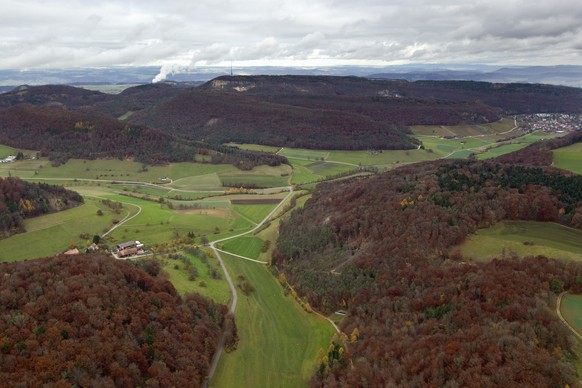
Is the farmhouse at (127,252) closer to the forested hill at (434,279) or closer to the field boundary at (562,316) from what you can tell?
the forested hill at (434,279)

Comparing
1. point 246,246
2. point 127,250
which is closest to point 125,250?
point 127,250

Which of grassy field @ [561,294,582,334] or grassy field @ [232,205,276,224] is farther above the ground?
grassy field @ [561,294,582,334]

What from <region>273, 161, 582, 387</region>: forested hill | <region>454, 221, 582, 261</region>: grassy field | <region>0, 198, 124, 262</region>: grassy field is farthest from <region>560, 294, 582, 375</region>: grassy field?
<region>0, 198, 124, 262</region>: grassy field

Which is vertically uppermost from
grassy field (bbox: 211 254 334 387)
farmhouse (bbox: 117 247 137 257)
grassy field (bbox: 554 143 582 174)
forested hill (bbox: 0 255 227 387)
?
grassy field (bbox: 554 143 582 174)

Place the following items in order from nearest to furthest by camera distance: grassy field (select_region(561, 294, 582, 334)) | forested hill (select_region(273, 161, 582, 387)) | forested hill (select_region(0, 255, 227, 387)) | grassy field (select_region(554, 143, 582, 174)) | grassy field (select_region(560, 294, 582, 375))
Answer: forested hill (select_region(273, 161, 582, 387)), forested hill (select_region(0, 255, 227, 387)), grassy field (select_region(560, 294, 582, 375)), grassy field (select_region(561, 294, 582, 334)), grassy field (select_region(554, 143, 582, 174))

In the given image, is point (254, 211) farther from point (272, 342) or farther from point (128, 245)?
point (272, 342)

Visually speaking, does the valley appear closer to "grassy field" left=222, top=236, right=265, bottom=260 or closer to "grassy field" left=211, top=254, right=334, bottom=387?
"grassy field" left=211, top=254, right=334, bottom=387

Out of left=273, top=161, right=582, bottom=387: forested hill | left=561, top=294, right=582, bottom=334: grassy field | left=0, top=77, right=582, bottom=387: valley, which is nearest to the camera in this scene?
left=273, top=161, right=582, bottom=387: forested hill

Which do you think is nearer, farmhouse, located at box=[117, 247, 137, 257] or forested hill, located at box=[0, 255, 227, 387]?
forested hill, located at box=[0, 255, 227, 387]
